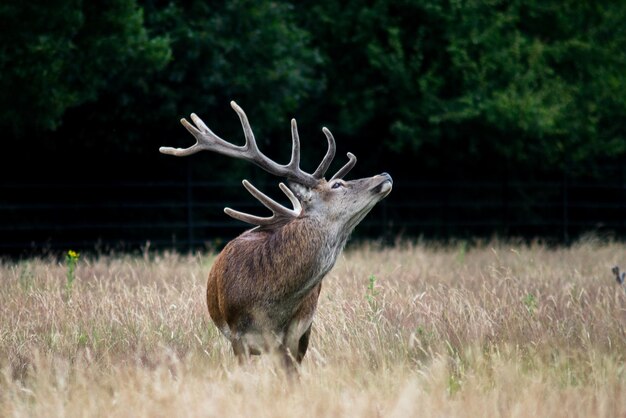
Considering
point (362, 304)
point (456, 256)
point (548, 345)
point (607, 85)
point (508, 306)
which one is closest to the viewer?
point (548, 345)

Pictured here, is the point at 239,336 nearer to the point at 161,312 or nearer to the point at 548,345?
the point at 161,312

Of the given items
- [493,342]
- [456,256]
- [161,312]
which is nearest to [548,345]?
[493,342]

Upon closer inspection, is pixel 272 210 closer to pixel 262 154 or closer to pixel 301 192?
pixel 301 192

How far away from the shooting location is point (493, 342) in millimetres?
6457

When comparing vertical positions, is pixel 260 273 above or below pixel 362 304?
above

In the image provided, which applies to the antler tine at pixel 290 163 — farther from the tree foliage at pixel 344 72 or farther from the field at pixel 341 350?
the tree foliage at pixel 344 72

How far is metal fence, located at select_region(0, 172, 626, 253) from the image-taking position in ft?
54.5

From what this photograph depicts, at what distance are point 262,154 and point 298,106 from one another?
1176 cm

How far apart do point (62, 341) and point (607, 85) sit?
15.2 meters

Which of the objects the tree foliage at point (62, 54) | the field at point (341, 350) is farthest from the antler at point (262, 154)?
the tree foliage at point (62, 54)

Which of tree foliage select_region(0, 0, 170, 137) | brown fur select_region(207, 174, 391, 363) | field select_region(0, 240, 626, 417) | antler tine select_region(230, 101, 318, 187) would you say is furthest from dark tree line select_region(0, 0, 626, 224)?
brown fur select_region(207, 174, 391, 363)

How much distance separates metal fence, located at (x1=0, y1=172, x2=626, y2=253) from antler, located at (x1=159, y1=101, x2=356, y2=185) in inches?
313

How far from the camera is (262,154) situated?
707 centimetres

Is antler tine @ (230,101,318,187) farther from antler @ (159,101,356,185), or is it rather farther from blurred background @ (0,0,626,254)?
blurred background @ (0,0,626,254)
